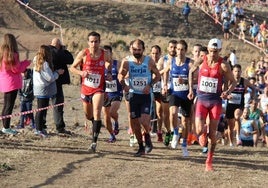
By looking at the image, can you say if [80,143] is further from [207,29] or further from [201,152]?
[207,29]

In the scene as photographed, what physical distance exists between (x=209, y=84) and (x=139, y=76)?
1.48 meters

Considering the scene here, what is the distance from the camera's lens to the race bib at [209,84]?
1173 cm

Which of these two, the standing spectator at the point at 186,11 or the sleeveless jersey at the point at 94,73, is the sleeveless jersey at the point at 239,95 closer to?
the sleeveless jersey at the point at 94,73

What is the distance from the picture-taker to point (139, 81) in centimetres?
1263

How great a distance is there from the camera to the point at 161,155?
42.9 feet

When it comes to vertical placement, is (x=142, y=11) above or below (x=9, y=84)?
above

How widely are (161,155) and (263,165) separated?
1.87 meters

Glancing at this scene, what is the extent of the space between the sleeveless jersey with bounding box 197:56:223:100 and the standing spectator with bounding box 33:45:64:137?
3.75m

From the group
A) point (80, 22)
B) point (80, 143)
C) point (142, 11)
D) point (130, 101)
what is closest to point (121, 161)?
point (130, 101)

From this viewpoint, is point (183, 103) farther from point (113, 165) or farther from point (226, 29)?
point (226, 29)

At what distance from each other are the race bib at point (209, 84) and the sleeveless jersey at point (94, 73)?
1.98 meters

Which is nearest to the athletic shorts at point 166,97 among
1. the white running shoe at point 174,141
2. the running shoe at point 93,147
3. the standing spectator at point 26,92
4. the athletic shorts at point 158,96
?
the athletic shorts at point 158,96

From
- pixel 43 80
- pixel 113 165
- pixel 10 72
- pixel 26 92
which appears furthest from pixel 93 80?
pixel 26 92

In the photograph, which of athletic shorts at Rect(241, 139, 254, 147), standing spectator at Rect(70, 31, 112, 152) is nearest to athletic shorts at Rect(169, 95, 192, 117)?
standing spectator at Rect(70, 31, 112, 152)
